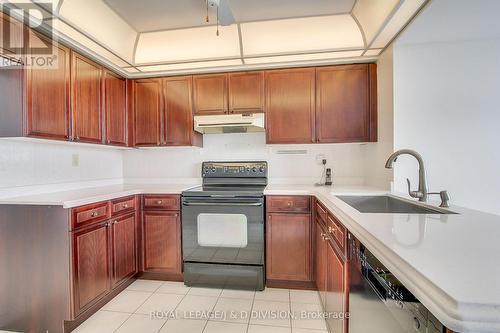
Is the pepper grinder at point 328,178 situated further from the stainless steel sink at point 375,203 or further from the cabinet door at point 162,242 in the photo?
the cabinet door at point 162,242

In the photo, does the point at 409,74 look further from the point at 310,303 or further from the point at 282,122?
the point at 310,303

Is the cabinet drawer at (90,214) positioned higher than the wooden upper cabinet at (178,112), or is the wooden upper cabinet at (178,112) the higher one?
the wooden upper cabinet at (178,112)

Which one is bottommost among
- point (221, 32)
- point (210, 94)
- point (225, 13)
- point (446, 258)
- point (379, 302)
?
point (379, 302)

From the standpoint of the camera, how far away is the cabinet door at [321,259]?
178 cm

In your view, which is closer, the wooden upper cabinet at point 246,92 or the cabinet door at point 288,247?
the cabinet door at point 288,247

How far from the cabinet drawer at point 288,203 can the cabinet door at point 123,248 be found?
4.40 ft

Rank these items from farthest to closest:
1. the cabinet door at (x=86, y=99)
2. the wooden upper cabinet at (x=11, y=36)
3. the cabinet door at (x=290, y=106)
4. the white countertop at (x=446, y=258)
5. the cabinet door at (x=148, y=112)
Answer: the cabinet door at (x=148, y=112) < the cabinet door at (x=290, y=106) < the cabinet door at (x=86, y=99) < the wooden upper cabinet at (x=11, y=36) < the white countertop at (x=446, y=258)

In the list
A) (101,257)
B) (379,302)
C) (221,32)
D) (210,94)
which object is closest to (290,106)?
(210,94)

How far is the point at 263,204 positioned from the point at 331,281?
921 mm

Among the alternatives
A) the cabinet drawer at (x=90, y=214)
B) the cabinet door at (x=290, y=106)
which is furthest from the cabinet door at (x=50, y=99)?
the cabinet door at (x=290, y=106)

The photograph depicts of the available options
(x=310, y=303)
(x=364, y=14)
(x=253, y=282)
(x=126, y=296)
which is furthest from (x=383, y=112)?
(x=126, y=296)

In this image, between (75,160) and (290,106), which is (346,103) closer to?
(290,106)

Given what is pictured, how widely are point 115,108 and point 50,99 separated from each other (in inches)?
28.9

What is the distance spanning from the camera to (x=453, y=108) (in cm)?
193
